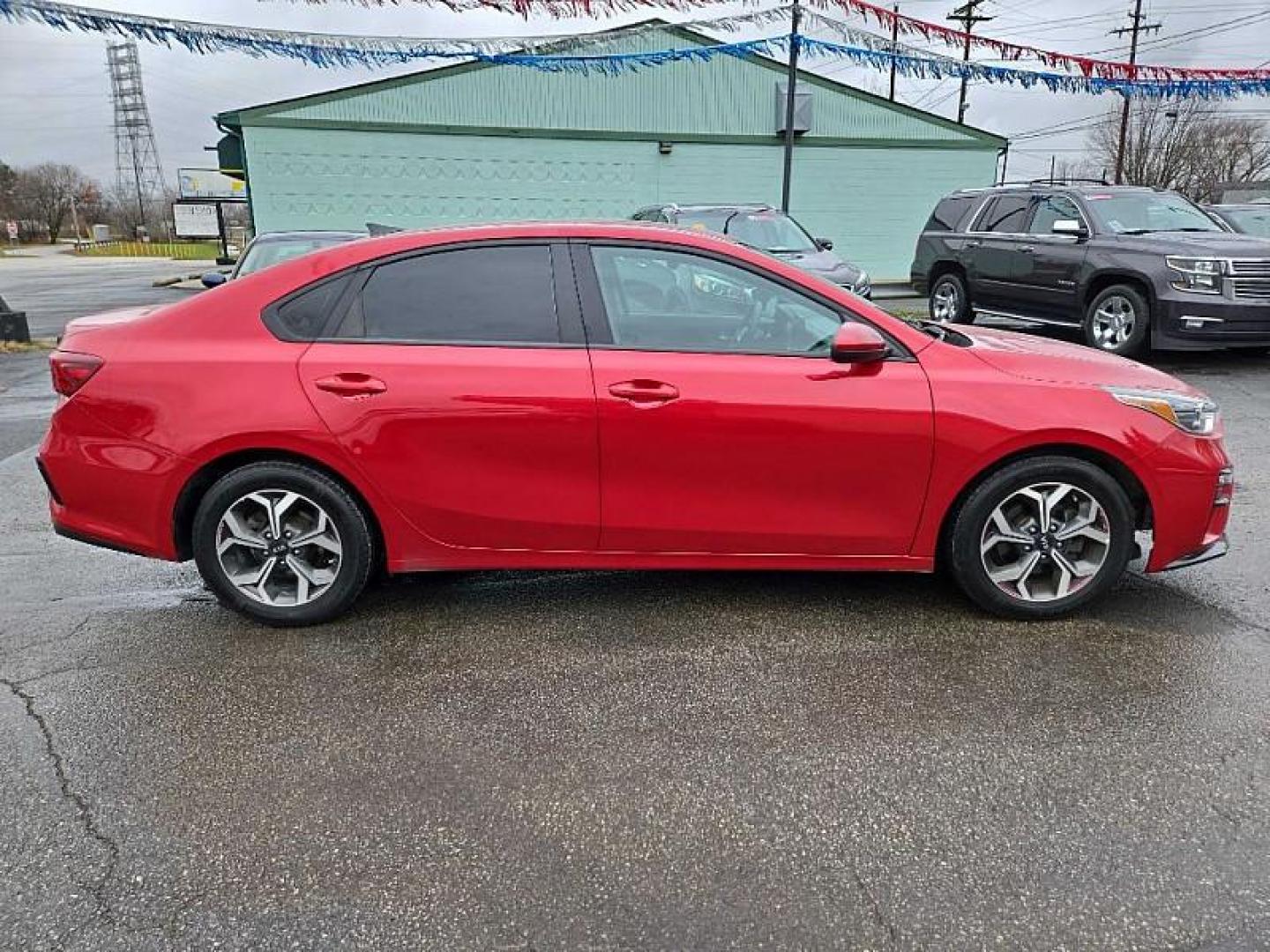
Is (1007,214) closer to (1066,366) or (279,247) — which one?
(1066,366)

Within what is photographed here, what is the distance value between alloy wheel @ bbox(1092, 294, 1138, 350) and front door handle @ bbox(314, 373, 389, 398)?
338 inches

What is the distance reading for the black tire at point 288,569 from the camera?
3512 millimetres

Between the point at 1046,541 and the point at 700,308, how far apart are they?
5.56ft

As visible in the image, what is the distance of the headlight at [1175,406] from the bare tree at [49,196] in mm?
104295

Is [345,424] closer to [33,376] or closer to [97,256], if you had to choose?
[33,376]

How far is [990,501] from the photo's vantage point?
3.55 metres

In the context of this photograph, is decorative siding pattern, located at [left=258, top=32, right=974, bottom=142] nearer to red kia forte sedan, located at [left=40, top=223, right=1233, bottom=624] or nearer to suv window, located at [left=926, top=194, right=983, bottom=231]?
suv window, located at [left=926, top=194, right=983, bottom=231]

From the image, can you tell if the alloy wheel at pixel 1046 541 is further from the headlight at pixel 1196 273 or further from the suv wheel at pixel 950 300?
the suv wheel at pixel 950 300

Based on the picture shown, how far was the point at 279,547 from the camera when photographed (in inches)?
142

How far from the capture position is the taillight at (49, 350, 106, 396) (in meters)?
3.52

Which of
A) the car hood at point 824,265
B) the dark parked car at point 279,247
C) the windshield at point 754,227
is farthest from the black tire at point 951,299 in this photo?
the dark parked car at point 279,247

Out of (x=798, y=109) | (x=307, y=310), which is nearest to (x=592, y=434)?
(x=307, y=310)

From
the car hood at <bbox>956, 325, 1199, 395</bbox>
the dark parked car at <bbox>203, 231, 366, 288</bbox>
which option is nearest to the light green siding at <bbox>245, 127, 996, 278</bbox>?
the dark parked car at <bbox>203, 231, 366, 288</bbox>

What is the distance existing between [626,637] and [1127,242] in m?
8.40
